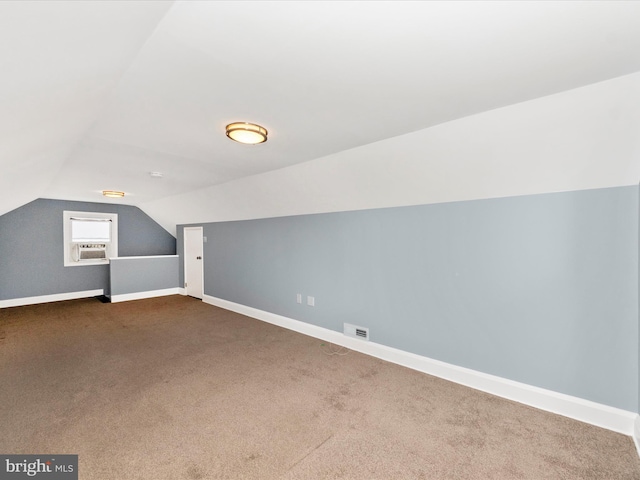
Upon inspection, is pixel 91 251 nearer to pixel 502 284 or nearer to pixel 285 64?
pixel 285 64

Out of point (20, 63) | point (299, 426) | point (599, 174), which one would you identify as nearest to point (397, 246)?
point (599, 174)

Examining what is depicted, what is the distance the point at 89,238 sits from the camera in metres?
6.41

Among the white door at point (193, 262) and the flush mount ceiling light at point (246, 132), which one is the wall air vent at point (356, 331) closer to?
the flush mount ceiling light at point (246, 132)

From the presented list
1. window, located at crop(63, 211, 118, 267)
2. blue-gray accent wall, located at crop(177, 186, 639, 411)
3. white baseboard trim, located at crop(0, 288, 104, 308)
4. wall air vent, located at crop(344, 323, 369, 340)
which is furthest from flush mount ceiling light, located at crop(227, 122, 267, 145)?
white baseboard trim, located at crop(0, 288, 104, 308)

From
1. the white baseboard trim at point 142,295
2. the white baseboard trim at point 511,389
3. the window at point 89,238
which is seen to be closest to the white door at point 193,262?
the white baseboard trim at point 142,295

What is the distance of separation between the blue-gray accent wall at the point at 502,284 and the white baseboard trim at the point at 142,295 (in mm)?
4460

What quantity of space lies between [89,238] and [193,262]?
2372mm

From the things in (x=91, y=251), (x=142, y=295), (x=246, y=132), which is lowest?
(x=142, y=295)

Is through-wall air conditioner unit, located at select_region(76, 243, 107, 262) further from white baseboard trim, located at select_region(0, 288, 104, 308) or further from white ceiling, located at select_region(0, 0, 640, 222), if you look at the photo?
white ceiling, located at select_region(0, 0, 640, 222)

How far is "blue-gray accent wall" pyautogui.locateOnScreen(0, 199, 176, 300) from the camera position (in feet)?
18.0

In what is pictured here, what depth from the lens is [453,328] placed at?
9.21 feet

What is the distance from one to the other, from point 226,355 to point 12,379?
198cm

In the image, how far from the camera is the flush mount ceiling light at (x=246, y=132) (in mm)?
2279

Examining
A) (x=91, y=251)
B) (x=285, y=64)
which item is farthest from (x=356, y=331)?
(x=91, y=251)
